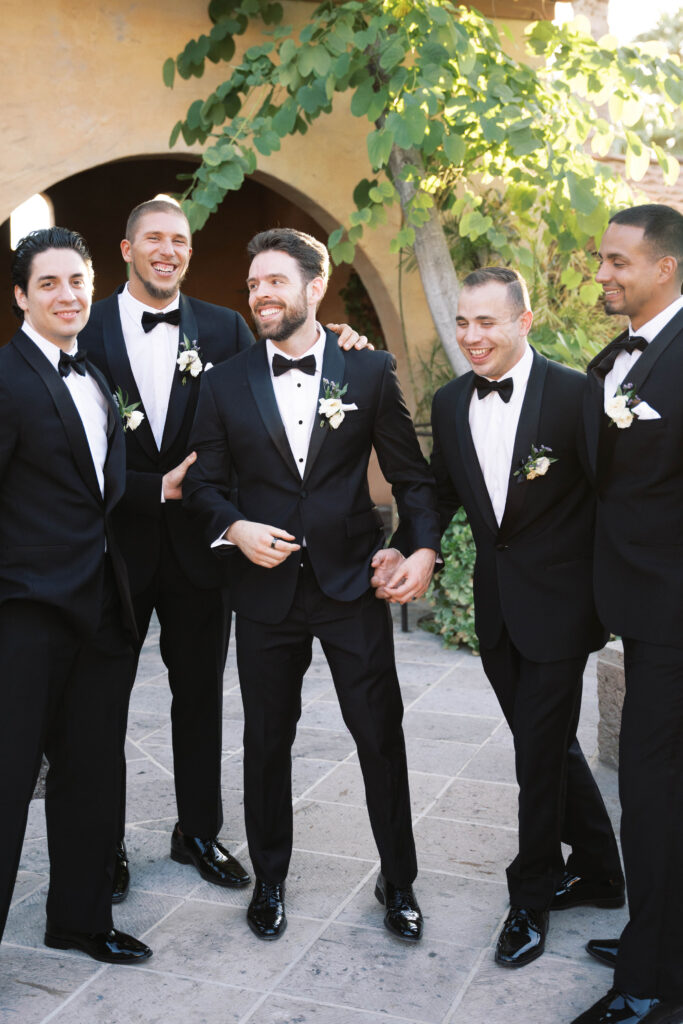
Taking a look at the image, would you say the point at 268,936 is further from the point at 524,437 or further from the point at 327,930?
the point at 524,437

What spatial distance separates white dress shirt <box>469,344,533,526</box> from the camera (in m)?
3.11

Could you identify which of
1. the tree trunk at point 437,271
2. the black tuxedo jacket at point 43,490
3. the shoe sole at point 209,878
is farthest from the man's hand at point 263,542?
the tree trunk at point 437,271

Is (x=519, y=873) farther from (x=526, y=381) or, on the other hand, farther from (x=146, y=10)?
(x=146, y=10)

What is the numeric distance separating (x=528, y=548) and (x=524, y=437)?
319 millimetres

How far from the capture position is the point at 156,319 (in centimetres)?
353

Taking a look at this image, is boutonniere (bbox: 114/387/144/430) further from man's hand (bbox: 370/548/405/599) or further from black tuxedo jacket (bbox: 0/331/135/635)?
man's hand (bbox: 370/548/405/599)

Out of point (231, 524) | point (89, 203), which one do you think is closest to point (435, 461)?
point (231, 524)

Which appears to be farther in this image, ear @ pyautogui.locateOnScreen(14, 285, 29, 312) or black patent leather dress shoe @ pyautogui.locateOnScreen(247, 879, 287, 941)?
black patent leather dress shoe @ pyautogui.locateOnScreen(247, 879, 287, 941)

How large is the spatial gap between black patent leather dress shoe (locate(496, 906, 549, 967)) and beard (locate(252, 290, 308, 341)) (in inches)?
72.0

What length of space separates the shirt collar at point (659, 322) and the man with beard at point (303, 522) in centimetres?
79

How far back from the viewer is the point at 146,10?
703 cm

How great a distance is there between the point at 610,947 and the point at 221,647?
155 cm

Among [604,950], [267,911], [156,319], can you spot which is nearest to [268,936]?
[267,911]

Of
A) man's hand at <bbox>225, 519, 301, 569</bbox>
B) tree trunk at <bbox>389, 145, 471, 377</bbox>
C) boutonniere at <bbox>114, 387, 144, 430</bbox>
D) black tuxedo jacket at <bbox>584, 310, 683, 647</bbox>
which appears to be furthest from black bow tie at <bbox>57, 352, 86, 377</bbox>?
tree trunk at <bbox>389, 145, 471, 377</bbox>
